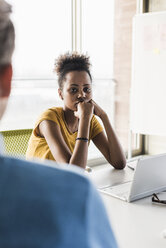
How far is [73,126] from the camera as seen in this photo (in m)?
2.01

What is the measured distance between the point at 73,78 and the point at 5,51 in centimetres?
153

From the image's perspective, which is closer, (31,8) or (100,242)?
(100,242)

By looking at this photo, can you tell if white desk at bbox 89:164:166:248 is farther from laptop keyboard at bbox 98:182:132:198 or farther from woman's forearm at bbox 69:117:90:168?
woman's forearm at bbox 69:117:90:168

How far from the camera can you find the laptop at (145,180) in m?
1.27

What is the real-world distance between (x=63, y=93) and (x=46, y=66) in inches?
61.1

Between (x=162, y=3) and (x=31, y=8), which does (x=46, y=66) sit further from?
(x=162, y=3)

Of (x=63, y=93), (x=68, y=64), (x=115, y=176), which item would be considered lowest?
(x=115, y=176)

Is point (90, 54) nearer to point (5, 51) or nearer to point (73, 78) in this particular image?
point (73, 78)

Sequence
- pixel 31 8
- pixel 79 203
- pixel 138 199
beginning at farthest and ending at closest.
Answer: pixel 31 8
pixel 138 199
pixel 79 203

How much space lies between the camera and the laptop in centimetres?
127

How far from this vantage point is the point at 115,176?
65.6 inches

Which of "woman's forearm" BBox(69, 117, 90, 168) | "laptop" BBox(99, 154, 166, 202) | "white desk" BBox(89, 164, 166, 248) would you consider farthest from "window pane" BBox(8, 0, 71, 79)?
"white desk" BBox(89, 164, 166, 248)

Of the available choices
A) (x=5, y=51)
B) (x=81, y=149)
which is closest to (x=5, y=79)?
(x=5, y=51)

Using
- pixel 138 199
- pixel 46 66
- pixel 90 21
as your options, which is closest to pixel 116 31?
pixel 90 21
